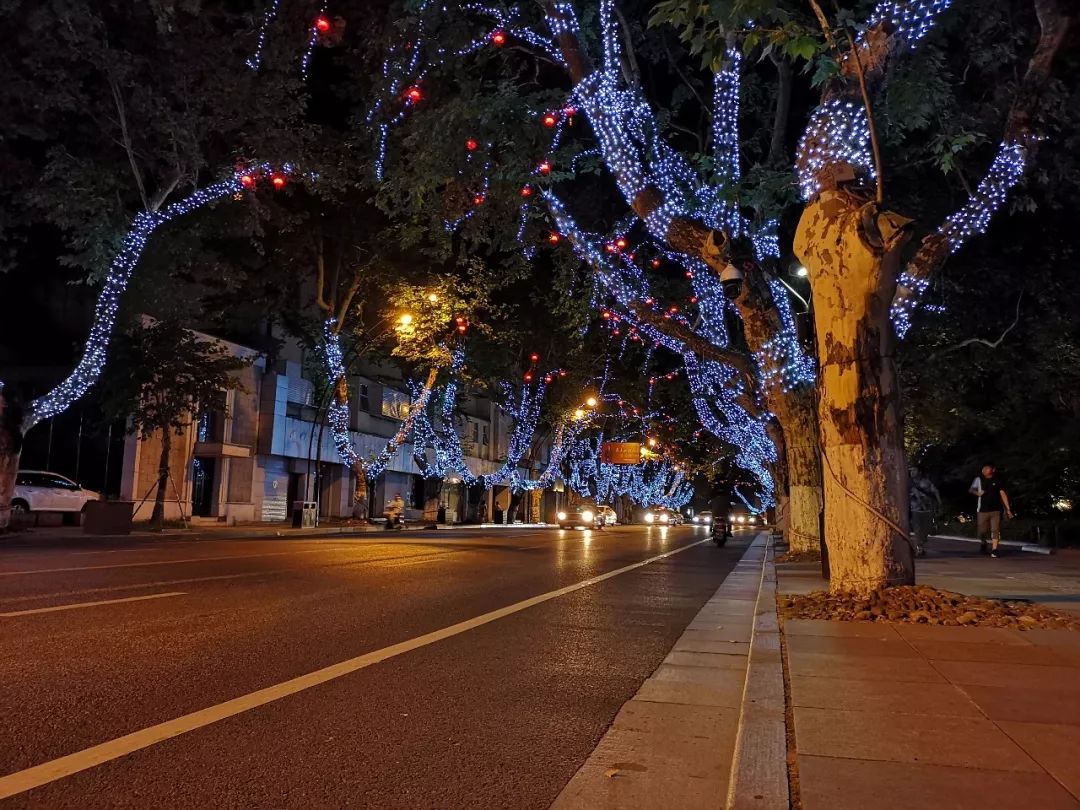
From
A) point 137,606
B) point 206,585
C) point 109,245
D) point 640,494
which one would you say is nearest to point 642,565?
point 206,585

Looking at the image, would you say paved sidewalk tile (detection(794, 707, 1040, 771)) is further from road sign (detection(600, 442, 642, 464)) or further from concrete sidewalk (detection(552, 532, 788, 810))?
road sign (detection(600, 442, 642, 464))

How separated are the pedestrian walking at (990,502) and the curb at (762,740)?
37.8 feet

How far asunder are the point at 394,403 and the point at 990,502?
35.1m

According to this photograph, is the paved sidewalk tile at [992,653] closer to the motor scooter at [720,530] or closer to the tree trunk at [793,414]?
the tree trunk at [793,414]

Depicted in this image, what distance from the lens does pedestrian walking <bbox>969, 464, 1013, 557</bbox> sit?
54.6ft

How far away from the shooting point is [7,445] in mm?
19609

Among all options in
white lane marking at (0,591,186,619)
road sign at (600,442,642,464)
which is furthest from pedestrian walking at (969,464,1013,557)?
road sign at (600,442,642,464)

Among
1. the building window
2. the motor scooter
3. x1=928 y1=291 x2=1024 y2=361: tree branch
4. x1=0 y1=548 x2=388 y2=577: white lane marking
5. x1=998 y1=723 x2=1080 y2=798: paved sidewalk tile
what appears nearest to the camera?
x1=998 y1=723 x2=1080 y2=798: paved sidewalk tile

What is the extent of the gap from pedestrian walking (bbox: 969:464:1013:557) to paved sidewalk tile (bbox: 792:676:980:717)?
12.4m

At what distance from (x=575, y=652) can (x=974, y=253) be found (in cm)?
1633

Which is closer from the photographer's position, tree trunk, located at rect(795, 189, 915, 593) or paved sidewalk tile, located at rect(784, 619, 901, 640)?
paved sidewalk tile, located at rect(784, 619, 901, 640)

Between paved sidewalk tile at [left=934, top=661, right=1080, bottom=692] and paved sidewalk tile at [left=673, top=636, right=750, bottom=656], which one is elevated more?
paved sidewalk tile at [left=934, top=661, right=1080, bottom=692]

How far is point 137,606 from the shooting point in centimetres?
830

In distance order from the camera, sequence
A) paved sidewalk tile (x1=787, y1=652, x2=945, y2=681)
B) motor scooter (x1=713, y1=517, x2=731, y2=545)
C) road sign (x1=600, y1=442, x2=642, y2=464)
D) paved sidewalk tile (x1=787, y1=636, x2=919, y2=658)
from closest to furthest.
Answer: paved sidewalk tile (x1=787, y1=652, x2=945, y2=681) → paved sidewalk tile (x1=787, y1=636, x2=919, y2=658) → motor scooter (x1=713, y1=517, x2=731, y2=545) → road sign (x1=600, y1=442, x2=642, y2=464)
